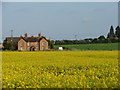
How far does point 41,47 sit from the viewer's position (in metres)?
54.7

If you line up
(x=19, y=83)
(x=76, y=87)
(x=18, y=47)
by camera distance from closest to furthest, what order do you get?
1. (x=76, y=87)
2. (x=19, y=83)
3. (x=18, y=47)

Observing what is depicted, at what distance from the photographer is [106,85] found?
15.0 ft

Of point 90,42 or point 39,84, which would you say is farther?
point 90,42

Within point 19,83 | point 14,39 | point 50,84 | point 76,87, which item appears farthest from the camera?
point 14,39

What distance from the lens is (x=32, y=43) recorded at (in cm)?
5528

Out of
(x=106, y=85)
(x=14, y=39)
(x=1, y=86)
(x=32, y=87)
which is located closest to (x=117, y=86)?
(x=106, y=85)

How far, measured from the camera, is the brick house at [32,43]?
54.2 metres

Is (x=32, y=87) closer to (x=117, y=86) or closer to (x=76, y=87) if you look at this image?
(x=76, y=87)

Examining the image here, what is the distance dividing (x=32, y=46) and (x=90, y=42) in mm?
15460

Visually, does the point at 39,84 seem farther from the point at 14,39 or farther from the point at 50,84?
the point at 14,39

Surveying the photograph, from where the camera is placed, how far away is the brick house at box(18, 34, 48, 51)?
178 feet

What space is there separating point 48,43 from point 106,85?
50531mm

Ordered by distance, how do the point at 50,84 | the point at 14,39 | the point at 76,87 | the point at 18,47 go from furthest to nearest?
the point at 14,39 → the point at 18,47 → the point at 50,84 → the point at 76,87

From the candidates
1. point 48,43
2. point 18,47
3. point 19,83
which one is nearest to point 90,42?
point 48,43
